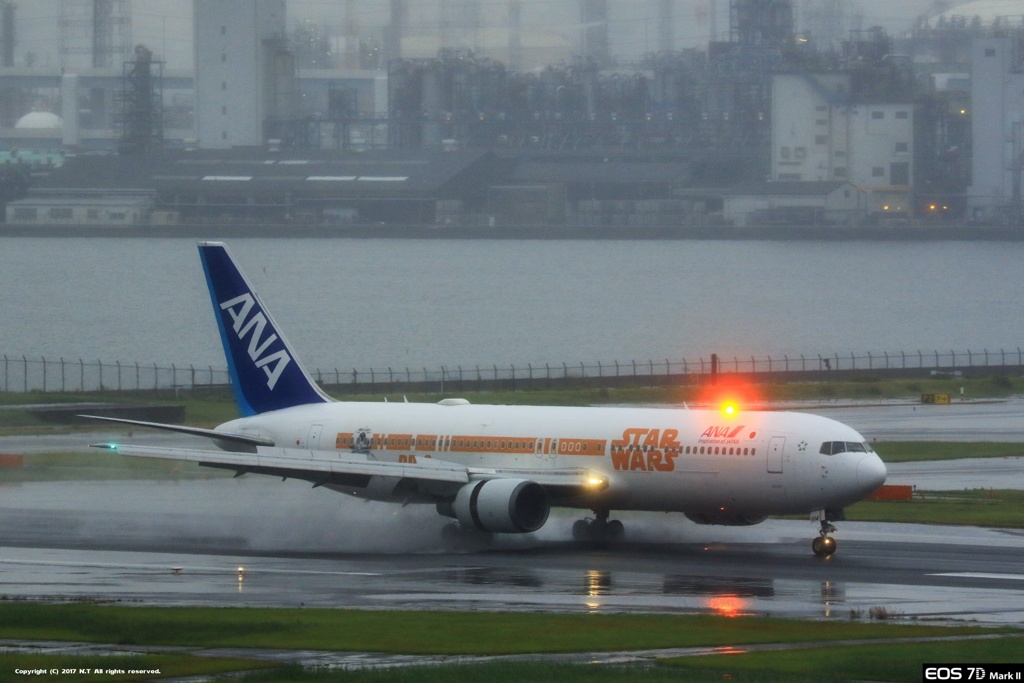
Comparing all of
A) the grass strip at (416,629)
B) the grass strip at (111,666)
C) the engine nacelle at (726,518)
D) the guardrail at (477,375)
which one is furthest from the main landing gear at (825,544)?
the guardrail at (477,375)

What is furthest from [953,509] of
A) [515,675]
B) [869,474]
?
[515,675]

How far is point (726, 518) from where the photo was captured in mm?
46719

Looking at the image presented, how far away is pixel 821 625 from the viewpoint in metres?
31.6

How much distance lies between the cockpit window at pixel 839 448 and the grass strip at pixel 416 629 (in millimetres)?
12381

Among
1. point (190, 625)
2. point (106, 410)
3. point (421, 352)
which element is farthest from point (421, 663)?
point (421, 352)

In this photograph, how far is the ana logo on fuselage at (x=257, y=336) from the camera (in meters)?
54.4

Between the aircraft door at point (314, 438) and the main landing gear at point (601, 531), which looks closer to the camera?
the main landing gear at point (601, 531)

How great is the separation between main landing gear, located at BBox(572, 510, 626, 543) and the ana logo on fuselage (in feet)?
38.8

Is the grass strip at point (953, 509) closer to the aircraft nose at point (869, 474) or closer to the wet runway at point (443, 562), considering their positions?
the wet runway at point (443, 562)

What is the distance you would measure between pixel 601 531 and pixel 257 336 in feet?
44.6

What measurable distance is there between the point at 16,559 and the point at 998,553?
25490 millimetres

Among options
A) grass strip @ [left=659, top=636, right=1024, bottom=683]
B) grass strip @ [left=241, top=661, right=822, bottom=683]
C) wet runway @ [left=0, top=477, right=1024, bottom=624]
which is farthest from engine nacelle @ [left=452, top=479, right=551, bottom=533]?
grass strip @ [left=241, top=661, right=822, bottom=683]

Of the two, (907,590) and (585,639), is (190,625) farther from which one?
(907,590)

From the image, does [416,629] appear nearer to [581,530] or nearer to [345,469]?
[345,469]
